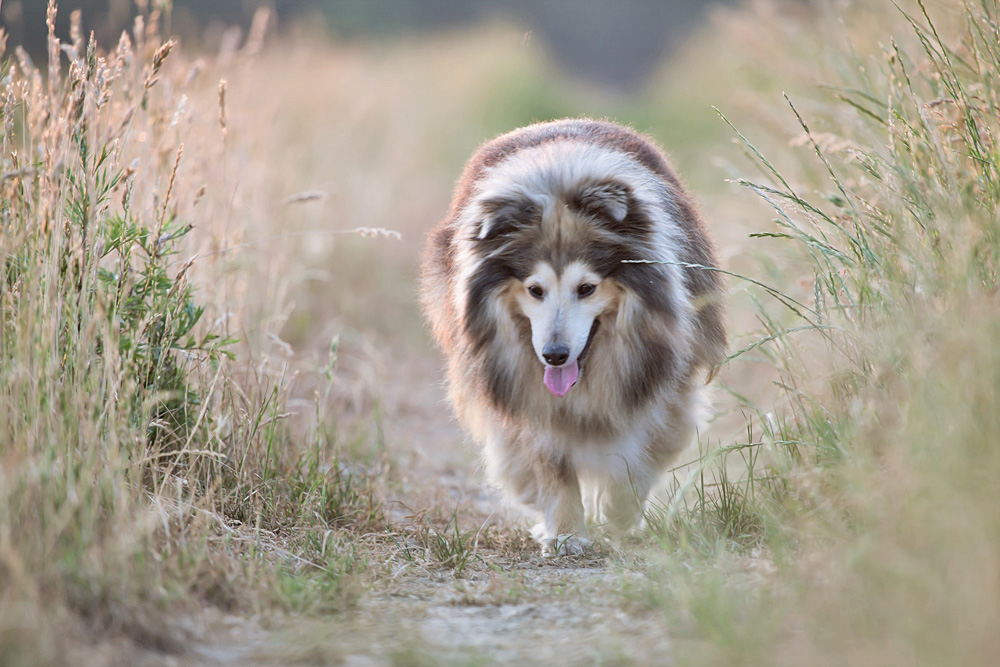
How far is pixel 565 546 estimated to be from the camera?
3490mm

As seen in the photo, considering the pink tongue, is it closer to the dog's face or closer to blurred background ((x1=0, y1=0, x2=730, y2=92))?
the dog's face

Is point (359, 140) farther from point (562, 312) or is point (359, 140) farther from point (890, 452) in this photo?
point (890, 452)

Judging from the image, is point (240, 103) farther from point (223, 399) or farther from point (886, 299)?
point (886, 299)

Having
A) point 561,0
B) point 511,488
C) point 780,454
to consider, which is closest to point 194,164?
point 511,488

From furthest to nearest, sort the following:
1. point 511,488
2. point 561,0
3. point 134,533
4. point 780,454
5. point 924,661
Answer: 1. point 561,0
2. point 511,488
3. point 780,454
4. point 134,533
5. point 924,661

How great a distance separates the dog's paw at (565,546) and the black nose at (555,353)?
0.70m

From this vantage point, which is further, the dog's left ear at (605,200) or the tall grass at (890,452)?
the dog's left ear at (605,200)

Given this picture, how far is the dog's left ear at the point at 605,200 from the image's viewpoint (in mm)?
3436

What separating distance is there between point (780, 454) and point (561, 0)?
90.5 feet

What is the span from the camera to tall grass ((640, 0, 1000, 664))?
76.5 inches

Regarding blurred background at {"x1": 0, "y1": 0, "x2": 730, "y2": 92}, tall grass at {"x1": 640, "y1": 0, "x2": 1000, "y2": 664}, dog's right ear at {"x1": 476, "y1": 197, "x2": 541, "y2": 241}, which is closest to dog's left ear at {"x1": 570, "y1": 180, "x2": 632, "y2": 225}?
dog's right ear at {"x1": 476, "y1": 197, "x2": 541, "y2": 241}

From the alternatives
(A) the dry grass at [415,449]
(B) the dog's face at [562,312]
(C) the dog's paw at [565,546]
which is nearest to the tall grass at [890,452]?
(A) the dry grass at [415,449]

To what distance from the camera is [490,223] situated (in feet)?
11.4

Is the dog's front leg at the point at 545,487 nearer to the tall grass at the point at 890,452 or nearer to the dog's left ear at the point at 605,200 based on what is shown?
the tall grass at the point at 890,452
